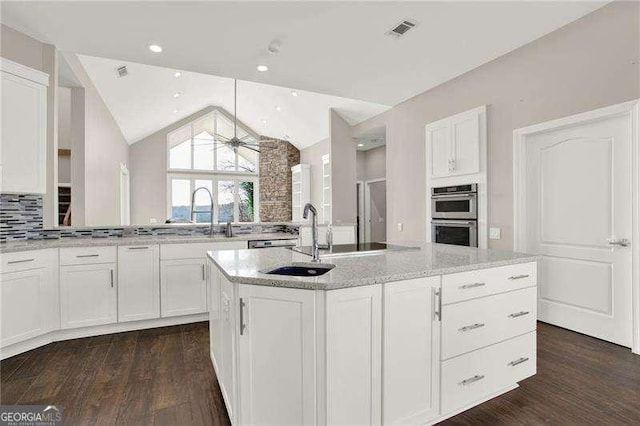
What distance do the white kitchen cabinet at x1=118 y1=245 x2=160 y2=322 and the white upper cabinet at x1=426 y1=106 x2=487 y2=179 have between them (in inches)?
139

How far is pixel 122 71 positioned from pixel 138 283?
3311 millimetres

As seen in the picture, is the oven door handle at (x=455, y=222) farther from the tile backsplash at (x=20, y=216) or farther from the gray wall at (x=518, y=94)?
the tile backsplash at (x=20, y=216)

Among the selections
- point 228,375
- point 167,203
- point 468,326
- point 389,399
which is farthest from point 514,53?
point 167,203

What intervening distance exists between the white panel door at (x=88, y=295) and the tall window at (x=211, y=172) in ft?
19.6

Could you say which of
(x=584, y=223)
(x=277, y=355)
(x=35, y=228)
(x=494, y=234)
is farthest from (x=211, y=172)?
(x=277, y=355)

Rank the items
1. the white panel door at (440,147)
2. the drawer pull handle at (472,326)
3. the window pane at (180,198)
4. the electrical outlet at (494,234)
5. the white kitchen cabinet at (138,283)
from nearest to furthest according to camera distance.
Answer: the drawer pull handle at (472,326), the white kitchen cabinet at (138,283), the electrical outlet at (494,234), the white panel door at (440,147), the window pane at (180,198)

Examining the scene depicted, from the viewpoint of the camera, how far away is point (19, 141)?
2977mm

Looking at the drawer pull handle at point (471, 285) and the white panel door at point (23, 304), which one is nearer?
the drawer pull handle at point (471, 285)

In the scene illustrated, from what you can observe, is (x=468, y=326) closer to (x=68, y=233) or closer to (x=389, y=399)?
(x=389, y=399)

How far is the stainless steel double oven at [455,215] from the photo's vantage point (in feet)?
12.9

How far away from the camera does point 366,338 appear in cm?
153

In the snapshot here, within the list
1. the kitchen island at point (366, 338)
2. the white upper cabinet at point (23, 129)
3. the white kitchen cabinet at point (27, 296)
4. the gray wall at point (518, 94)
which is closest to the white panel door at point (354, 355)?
the kitchen island at point (366, 338)

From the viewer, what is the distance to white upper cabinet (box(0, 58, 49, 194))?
9.39 feet

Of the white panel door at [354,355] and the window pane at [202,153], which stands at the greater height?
the window pane at [202,153]
